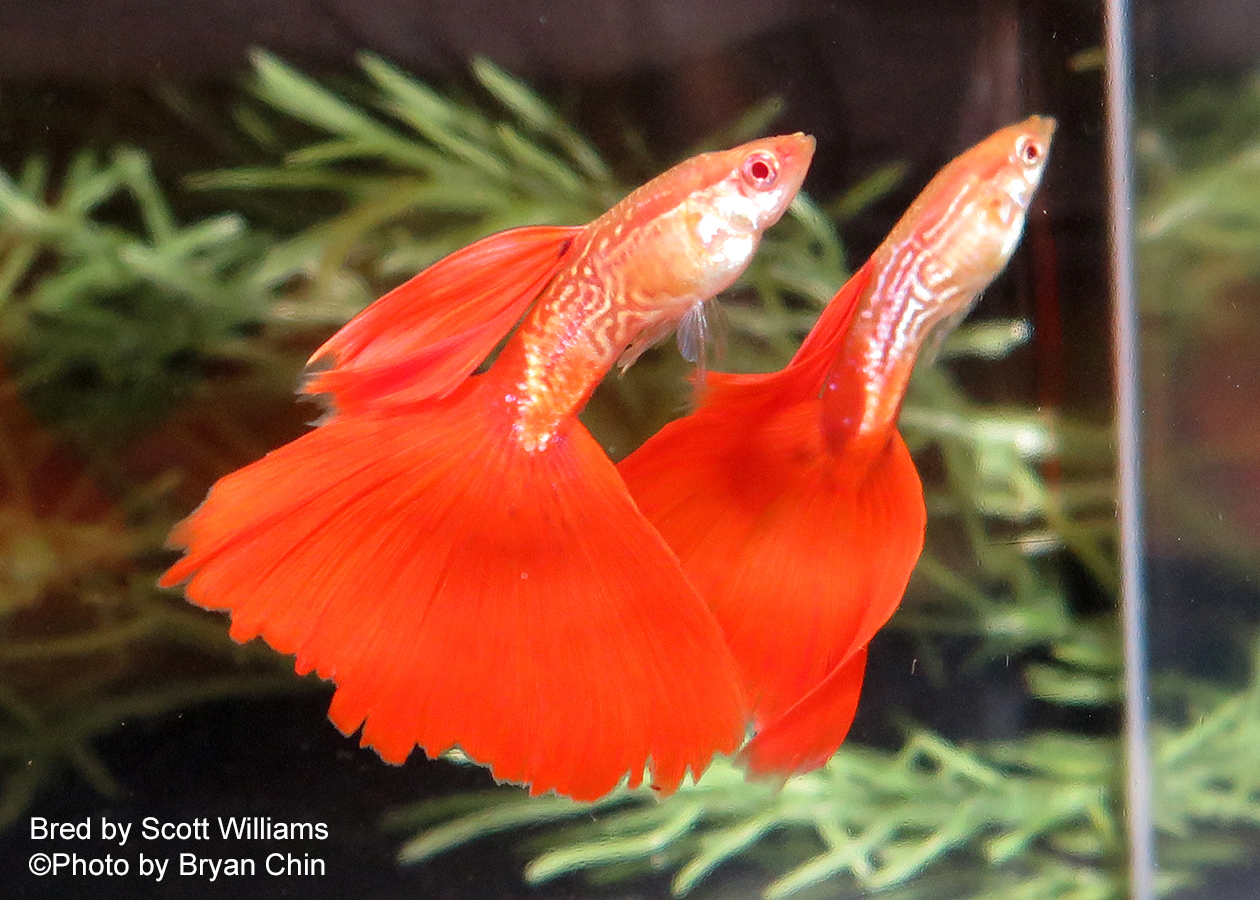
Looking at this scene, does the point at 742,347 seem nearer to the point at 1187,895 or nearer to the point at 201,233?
the point at 201,233

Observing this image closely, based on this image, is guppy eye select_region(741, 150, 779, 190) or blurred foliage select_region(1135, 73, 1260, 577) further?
blurred foliage select_region(1135, 73, 1260, 577)

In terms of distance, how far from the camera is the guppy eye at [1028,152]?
69cm

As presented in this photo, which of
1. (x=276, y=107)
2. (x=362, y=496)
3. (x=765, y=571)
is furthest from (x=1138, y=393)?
(x=276, y=107)

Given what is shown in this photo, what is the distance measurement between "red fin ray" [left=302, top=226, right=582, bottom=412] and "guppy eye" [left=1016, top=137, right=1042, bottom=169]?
366mm

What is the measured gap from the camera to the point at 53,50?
708 millimetres

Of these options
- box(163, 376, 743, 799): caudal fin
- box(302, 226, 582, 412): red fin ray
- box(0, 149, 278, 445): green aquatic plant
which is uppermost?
box(0, 149, 278, 445): green aquatic plant

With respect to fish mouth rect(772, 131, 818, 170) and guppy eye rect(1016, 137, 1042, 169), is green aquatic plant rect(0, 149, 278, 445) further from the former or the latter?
guppy eye rect(1016, 137, 1042, 169)

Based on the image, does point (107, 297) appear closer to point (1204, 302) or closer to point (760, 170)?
point (760, 170)

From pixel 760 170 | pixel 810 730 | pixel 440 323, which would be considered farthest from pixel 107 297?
pixel 810 730

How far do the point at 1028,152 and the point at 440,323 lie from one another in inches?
19.4

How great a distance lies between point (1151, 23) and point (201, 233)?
2.98 feet

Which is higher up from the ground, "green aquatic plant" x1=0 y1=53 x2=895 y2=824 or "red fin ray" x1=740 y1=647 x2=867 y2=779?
"green aquatic plant" x1=0 y1=53 x2=895 y2=824

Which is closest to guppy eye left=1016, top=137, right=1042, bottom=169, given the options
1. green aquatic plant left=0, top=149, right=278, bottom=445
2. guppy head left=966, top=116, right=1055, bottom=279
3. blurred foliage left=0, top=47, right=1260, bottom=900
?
guppy head left=966, top=116, right=1055, bottom=279

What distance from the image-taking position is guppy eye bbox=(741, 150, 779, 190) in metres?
0.62
